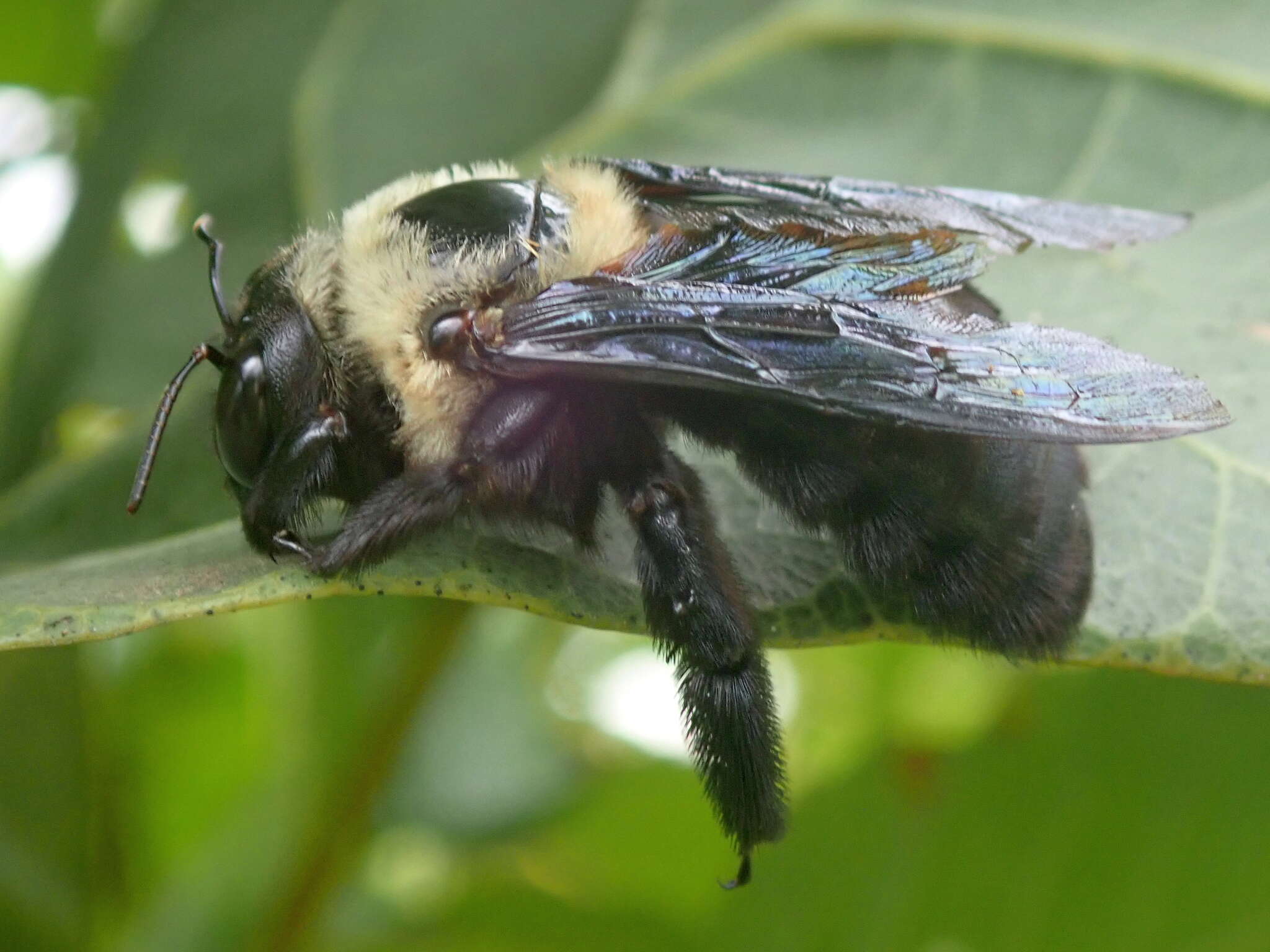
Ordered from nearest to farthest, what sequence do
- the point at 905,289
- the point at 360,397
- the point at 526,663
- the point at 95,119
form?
the point at 905,289 < the point at 360,397 < the point at 95,119 < the point at 526,663

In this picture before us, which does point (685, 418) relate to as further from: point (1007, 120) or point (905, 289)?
point (1007, 120)

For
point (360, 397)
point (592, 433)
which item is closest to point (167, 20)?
point (360, 397)

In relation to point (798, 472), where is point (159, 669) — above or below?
below

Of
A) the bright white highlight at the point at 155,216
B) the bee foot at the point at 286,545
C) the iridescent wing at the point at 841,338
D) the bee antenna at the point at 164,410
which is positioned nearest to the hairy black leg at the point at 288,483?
the bee foot at the point at 286,545

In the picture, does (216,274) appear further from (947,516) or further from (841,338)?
(947,516)

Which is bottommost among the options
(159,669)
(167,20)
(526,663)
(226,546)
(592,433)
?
(526,663)

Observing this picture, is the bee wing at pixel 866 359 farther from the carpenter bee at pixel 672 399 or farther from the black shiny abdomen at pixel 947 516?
the black shiny abdomen at pixel 947 516

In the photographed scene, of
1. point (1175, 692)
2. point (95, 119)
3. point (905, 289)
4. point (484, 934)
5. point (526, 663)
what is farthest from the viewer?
point (526, 663)
